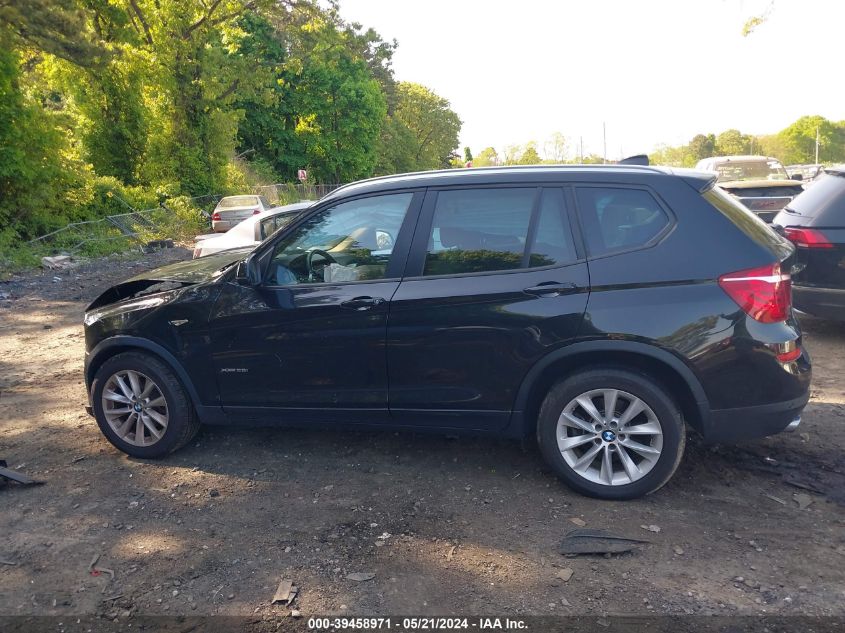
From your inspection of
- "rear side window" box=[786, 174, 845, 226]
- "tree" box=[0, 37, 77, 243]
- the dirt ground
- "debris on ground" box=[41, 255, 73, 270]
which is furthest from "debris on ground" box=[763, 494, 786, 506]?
"tree" box=[0, 37, 77, 243]

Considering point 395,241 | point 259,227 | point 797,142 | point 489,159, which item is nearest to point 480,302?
point 395,241

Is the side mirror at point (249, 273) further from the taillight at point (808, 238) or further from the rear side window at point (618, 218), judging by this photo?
the taillight at point (808, 238)

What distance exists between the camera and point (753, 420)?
13.0 ft

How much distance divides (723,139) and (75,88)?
2650 inches

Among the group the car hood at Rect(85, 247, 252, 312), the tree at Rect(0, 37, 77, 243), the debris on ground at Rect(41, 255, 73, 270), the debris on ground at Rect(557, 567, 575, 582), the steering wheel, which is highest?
the tree at Rect(0, 37, 77, 243)

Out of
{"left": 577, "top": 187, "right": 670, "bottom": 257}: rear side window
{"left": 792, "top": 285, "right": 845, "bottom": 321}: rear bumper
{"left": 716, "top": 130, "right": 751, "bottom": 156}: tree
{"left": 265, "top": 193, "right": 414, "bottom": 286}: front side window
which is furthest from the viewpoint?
{"left": 716, "top": 130, "right": 751, "bottom": 156}: tree

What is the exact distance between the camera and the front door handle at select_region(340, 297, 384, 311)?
4.36m

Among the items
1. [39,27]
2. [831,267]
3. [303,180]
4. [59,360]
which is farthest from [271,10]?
[831,267]

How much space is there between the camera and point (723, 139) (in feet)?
246

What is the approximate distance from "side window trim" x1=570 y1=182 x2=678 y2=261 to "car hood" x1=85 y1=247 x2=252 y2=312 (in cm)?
235

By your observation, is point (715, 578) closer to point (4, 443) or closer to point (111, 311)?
point (111, 311)

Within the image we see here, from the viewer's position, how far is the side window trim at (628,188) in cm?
406

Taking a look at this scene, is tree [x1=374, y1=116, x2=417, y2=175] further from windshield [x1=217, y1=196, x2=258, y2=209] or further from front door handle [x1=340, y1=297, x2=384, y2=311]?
front door handle [x1=340, y1=297, x2=384, y2=311]

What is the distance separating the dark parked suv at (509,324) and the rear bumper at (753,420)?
0.04 ft
